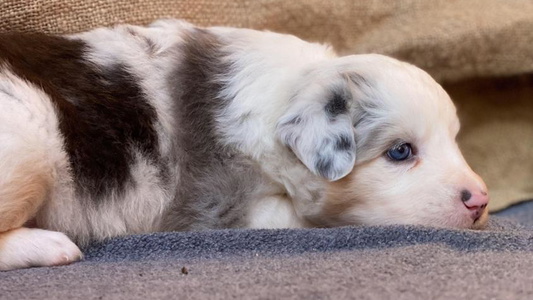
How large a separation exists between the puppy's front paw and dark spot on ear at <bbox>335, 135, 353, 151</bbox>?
94 centimetres

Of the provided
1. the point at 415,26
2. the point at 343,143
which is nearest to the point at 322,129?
the point at 343,143

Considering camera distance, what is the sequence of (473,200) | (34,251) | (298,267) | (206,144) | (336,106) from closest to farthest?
(298,267)
(34,251)
(473,200)
(336,106)
(206,144)

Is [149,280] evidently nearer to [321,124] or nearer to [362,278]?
[362,278]

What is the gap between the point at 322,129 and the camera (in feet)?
8.13

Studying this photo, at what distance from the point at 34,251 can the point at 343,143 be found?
109cm

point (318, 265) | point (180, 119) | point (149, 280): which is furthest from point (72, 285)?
point (180, 119)

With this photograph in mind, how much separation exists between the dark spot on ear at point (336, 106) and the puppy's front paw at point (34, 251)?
99 cm

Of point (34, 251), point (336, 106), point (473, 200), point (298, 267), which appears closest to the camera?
point (298, 267)

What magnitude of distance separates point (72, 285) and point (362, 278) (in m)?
0.80

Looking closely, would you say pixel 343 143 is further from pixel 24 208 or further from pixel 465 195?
pixel 24 208

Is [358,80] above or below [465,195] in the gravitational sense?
above

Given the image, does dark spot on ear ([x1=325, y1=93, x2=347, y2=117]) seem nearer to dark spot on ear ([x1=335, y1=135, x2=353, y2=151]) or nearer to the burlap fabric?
dark spot on ear ([x1=335, y1=135, x2=353, y2=151])

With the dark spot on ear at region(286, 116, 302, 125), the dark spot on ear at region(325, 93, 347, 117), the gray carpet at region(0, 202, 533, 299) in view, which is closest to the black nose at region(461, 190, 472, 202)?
the gray carpet at region(0, 202, 533, 299)

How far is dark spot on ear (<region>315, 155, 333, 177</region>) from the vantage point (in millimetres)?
2453
